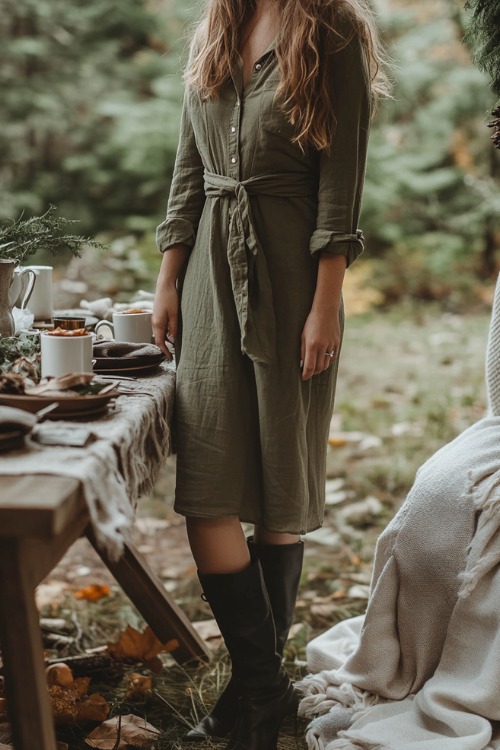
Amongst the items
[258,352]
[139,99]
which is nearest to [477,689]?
[258,352]

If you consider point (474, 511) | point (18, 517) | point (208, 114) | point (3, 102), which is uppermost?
point (3, 102)

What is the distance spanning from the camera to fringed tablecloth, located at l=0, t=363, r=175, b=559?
131 cm

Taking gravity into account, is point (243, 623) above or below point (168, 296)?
below

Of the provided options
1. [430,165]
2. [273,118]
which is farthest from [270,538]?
[430,165]

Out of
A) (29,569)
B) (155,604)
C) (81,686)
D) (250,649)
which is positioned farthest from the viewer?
(155,604)

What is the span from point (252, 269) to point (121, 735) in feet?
3.59

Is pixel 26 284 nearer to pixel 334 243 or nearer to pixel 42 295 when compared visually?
pixel 42 295

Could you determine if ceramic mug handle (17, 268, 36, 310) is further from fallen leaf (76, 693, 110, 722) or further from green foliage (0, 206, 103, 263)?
fallen leaf (76, 693, 110, 722)

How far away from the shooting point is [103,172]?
22.1 ft

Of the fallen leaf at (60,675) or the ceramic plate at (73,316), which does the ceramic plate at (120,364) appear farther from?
the fallen leaf at (60,675)

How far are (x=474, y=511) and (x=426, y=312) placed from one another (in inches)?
197

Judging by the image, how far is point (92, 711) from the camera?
205cm

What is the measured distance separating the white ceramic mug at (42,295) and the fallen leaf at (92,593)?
3.24 feet

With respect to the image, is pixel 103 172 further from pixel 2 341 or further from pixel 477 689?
pixel 477 689
